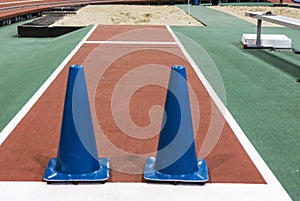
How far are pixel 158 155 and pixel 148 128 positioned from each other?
1.35 m

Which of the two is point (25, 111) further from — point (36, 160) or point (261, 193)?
point (261, 193)

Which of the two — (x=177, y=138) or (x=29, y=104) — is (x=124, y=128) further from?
(x=29, y=104)

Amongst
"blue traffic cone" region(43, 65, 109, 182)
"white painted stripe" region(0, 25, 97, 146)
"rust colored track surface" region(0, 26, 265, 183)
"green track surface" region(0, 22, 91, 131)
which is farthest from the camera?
"green track surface" region(0, 22, 91, 131)

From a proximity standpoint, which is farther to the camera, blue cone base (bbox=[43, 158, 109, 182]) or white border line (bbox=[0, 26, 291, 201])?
blue cone base (bbox=[43, 158, 109, 182])

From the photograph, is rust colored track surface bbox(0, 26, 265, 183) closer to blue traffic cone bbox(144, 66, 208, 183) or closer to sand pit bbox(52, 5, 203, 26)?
blue traffic cone bbox(144, 66, 208, 183)

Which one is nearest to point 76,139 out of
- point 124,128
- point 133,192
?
point 133,192

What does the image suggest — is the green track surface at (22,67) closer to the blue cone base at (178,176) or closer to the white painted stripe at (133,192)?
the white painted stripe at (133,192)

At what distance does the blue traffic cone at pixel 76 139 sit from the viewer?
3.53 meters

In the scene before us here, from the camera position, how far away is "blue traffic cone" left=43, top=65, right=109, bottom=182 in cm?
353

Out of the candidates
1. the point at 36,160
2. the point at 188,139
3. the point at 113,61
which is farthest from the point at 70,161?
the point at 113,61

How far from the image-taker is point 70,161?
11.7ft

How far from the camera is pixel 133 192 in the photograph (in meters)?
3.46

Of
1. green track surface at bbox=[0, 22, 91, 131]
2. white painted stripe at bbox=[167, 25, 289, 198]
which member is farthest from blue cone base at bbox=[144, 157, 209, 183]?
green track surface at bbox=[0, 22, 91, 131]

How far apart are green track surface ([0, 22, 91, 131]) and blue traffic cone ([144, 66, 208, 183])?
243 centimetres
